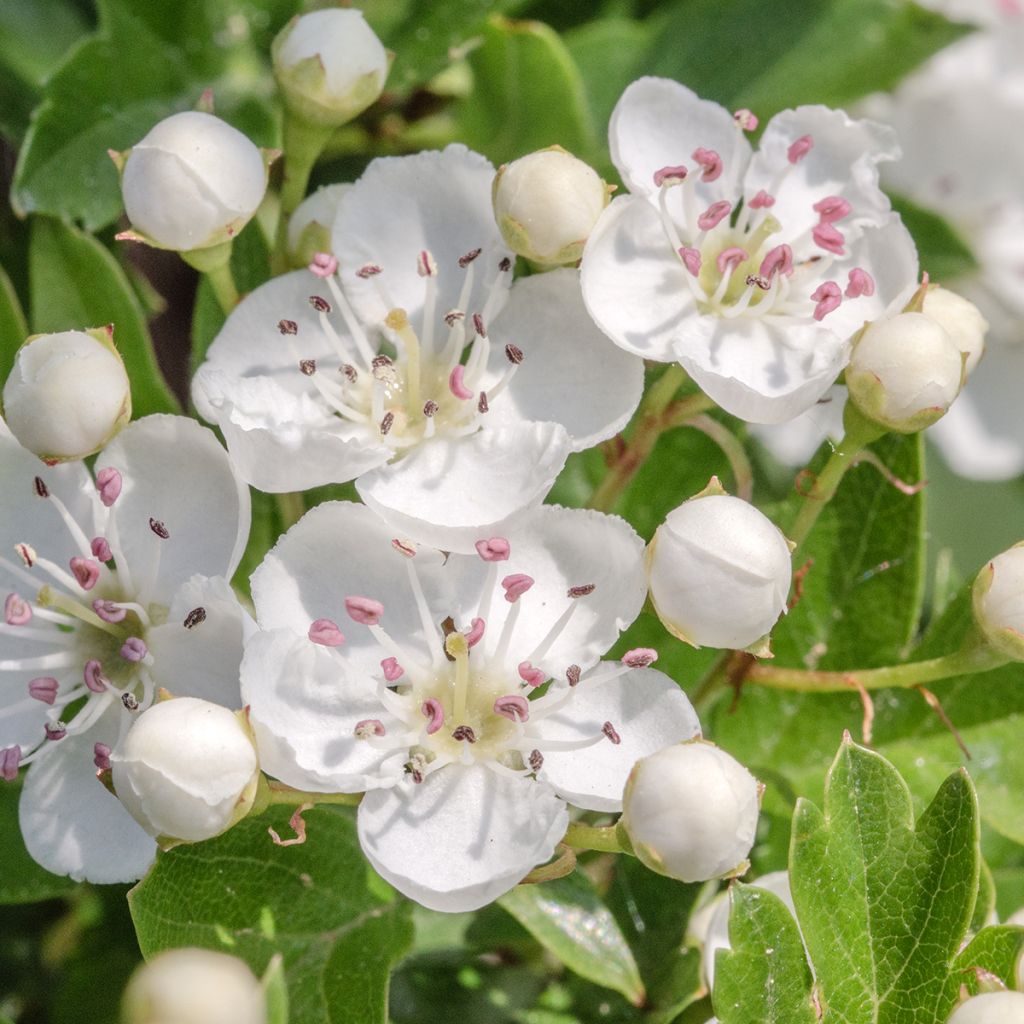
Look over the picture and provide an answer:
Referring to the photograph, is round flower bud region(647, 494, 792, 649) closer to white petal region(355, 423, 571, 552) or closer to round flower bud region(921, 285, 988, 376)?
white petal region(355, 423, 571, 552)

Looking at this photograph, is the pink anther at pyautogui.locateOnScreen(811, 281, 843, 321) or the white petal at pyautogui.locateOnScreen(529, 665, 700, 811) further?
the pink anther at pyautogui.locateOnScreen(811, 281, 843, 321)

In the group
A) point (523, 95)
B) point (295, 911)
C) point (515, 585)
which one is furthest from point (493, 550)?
point (523, 95)

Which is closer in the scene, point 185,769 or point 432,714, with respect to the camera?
point 185,769

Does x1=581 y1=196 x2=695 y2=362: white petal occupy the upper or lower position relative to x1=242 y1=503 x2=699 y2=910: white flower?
upper

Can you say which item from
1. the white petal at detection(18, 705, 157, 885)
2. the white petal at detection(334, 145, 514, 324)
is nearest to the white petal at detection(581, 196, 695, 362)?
the white petal at detection(334, 145, 514, 324)

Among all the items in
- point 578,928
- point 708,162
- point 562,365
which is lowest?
point 578,928

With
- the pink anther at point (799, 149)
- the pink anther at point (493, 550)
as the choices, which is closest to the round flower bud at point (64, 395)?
the pink anther at point (493, 550)

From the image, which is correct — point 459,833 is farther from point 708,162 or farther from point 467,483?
point 708,162

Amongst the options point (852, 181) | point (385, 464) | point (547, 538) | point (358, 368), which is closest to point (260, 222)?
point (358, 368)
